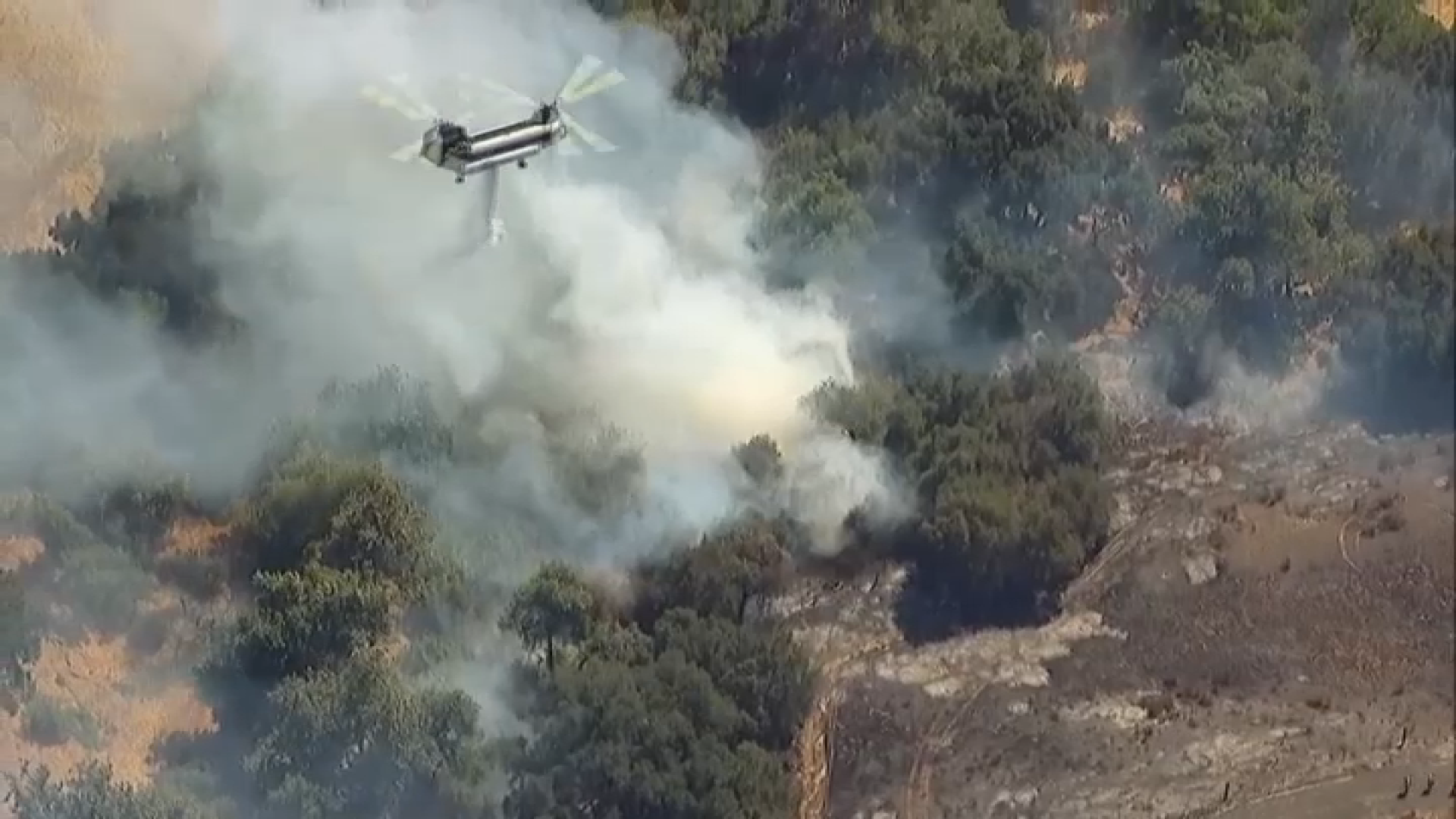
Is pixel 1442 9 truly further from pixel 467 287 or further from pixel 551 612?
pixel 551 612

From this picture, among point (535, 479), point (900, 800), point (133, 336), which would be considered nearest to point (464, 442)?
point (535, 479)

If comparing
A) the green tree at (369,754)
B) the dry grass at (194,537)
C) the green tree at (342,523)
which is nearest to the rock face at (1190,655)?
the green tree at (369,754)

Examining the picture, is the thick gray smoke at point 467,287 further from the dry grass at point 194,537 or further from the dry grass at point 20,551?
the dry grass at point 20,551

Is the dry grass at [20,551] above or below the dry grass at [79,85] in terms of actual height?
below

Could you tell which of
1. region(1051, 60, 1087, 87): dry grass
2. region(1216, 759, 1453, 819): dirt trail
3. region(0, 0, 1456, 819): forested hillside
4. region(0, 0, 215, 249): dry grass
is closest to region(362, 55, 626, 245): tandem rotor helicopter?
region(0, 0, 1456, 819): forested hillside

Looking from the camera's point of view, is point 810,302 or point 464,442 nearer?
point 464,442

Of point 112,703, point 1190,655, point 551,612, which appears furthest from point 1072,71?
A: point 112,703

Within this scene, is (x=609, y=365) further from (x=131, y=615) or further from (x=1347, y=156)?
(x=1347, y=156)
